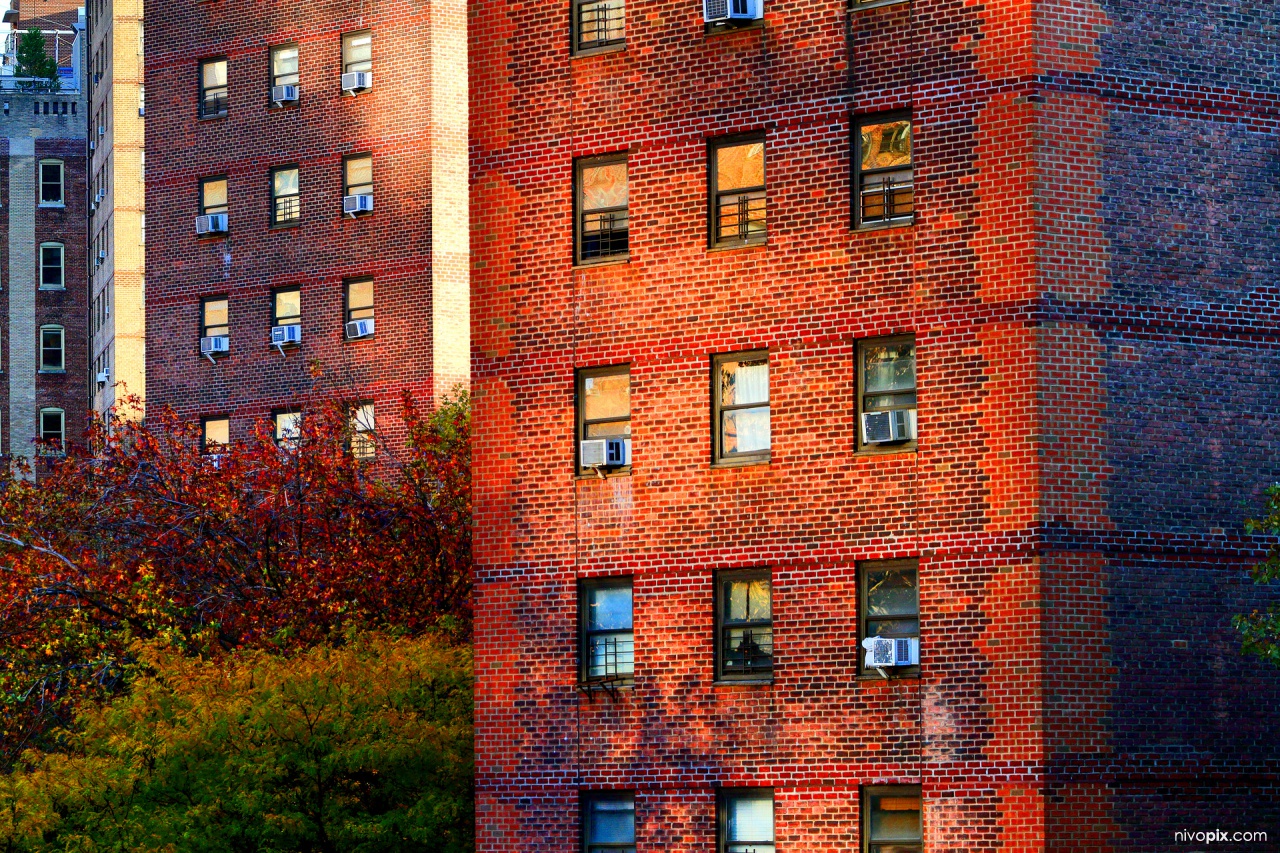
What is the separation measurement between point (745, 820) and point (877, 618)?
3.55 metres

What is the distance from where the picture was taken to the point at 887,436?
33.7 meters

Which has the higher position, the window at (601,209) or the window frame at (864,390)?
the window at (601,209)

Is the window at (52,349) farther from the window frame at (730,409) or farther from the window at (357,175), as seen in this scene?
the window frame at (730,409)

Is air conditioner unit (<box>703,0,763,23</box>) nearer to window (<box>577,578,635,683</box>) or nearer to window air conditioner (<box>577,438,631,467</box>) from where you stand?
window air conditioner (<box>577,438,631,467</box>)

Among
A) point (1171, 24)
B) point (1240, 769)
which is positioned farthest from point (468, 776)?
point (1171, 24)

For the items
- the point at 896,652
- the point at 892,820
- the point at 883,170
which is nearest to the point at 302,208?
Answer: the point at 883,170

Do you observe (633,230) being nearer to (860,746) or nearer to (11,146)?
(860,746)

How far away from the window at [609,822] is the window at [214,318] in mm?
31752

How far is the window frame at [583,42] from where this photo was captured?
36.9 meters

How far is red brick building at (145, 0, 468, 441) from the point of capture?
61781 millimetres

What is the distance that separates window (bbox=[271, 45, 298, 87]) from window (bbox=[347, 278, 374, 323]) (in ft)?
19.1

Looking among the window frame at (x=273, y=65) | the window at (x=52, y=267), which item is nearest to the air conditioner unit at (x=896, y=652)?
the window frame at (x=273, y=65)

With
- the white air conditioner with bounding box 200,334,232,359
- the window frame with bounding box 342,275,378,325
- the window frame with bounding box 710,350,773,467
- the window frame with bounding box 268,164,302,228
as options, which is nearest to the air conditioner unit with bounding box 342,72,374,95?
the window frame with bounding box 268,164,302,228

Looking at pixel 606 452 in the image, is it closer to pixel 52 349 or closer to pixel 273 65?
pixel 273 65
